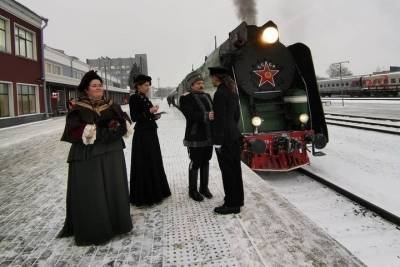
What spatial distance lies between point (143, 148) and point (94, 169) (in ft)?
3.52

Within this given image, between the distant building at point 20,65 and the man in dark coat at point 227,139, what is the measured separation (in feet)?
56.0

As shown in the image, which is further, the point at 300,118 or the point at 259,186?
the point at 300,118

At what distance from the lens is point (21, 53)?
1994 cm

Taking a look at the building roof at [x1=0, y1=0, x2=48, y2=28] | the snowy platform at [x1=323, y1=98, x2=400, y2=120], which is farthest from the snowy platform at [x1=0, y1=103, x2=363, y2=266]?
the building roof at [x1=0, y1=0, x2=48, y2=28]

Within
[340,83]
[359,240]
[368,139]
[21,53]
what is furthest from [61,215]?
[340,83]

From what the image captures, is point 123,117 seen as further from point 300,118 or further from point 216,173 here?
point 300,118

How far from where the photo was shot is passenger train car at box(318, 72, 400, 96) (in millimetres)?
36516

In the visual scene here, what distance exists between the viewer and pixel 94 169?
A: 10.6ft

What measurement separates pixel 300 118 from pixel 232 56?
187 centimetres

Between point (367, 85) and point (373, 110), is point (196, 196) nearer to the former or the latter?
point (373, 110)

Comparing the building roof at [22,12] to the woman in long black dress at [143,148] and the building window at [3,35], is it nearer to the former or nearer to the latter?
the building window at [3,35]

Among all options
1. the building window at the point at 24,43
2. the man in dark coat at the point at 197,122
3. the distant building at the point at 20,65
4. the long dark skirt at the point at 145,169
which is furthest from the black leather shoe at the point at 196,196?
the building window at the point at 24,43

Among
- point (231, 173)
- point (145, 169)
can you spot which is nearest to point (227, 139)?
point (231, 173)

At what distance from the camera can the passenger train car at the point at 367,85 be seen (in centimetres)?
3652
